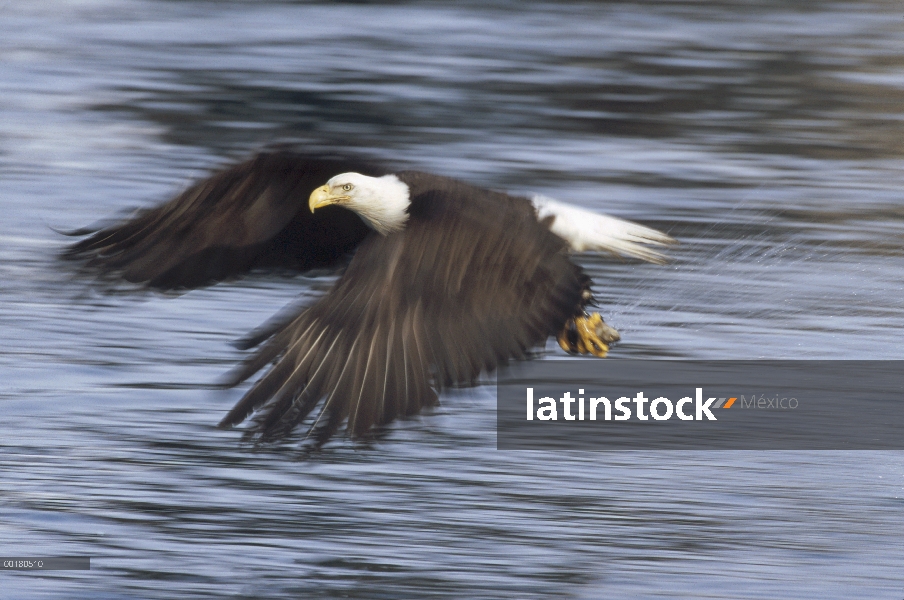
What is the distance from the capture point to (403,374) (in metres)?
3.63

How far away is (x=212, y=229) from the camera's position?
4.28 meters

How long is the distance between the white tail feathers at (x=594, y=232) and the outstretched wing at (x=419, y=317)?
0.32 ft

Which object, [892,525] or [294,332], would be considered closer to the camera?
[294,332]

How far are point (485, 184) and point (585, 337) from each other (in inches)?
72.0

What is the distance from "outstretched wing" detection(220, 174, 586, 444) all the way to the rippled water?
17cm

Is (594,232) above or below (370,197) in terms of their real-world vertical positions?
below

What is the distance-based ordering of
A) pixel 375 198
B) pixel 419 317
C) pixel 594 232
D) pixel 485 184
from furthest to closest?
1. pixel 485 184
2. pixel 594 232
3. pixel 375 198
4. pixel 419 317

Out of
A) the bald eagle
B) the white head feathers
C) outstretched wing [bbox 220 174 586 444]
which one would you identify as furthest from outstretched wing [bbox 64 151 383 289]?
outstretched wing [bbox 220 174 586 444]

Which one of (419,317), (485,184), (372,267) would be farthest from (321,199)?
(485,184)

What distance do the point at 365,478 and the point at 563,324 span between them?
735 mm

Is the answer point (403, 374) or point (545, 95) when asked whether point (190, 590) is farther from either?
point (545, 95)

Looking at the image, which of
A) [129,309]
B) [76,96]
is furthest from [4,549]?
[76,96]

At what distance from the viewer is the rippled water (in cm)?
397

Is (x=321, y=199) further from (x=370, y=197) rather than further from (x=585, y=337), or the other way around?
(x=585, y=337)
